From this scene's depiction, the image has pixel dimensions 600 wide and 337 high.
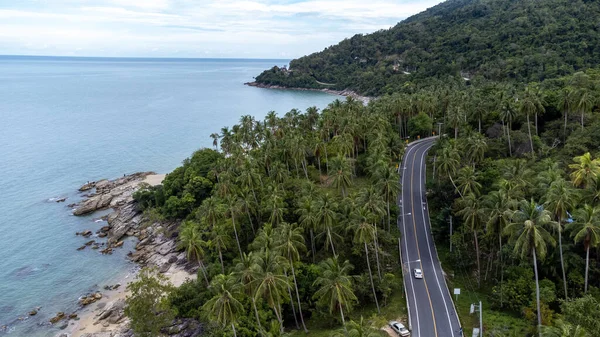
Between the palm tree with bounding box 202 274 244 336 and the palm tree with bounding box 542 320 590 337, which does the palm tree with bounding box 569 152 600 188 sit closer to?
the palm tree with bounding box 542 320 590 337

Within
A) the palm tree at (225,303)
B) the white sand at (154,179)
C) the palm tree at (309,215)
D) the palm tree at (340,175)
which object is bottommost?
the white sand at (154,179)

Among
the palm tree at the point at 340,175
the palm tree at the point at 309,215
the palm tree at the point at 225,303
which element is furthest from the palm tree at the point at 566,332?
the palm tree at the point at 340,175

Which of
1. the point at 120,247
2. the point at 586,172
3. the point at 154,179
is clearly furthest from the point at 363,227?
the point at 154,179

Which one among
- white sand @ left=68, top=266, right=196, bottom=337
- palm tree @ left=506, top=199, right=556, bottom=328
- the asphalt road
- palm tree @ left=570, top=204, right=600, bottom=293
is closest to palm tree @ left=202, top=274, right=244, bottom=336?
white sand @ left=68, top=266, right=196, bottom=337

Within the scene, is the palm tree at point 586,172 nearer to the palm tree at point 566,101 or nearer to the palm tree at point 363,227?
the palm tree at point 363,227

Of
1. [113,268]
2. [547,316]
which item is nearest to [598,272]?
[547,316]

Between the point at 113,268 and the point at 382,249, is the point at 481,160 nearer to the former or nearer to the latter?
the point at 382,249
